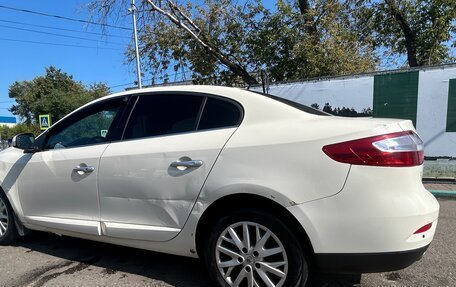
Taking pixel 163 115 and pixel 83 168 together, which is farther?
pixel 83 168

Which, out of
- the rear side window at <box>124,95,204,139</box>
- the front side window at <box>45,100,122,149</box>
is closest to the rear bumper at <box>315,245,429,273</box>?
the rear side window at <box>124,95,204,139</box>

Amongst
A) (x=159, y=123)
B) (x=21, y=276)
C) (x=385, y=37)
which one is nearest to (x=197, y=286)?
(x=159, y=123)

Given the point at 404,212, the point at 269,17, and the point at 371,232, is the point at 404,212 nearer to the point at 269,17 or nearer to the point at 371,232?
the point at 371,232

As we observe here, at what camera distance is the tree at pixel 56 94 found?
42469 millimetres

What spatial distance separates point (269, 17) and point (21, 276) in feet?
36.4

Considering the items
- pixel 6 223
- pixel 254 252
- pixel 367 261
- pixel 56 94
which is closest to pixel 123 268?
pixel 254 252

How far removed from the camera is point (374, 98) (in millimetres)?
8820

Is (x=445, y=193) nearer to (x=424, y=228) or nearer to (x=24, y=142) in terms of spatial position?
(x=424, y=228)

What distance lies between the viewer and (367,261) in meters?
2.64

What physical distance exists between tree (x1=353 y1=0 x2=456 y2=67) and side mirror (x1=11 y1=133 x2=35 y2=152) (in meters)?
12.4

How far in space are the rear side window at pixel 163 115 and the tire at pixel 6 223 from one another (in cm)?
201

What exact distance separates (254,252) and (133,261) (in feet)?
5.45

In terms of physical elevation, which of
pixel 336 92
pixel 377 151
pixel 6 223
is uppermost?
pixel 336 92

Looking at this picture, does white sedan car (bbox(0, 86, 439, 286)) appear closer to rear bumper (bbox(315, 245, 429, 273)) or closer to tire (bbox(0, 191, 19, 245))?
rear bumper (bbox(315, 245, 429, 273))
